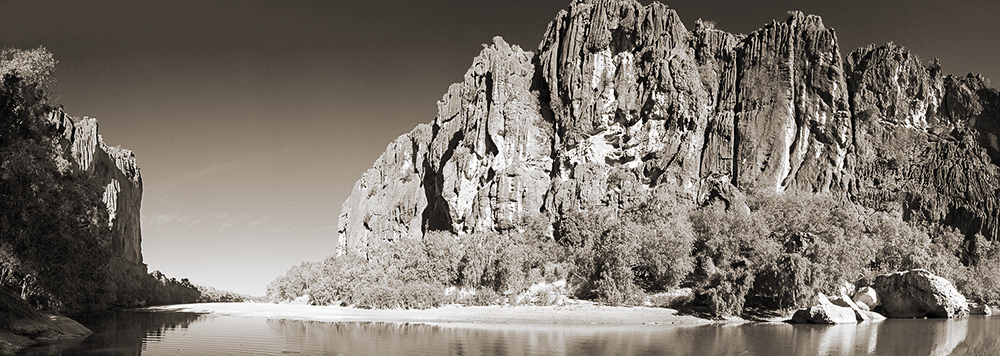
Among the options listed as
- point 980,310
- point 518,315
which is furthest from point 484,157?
point 980,310

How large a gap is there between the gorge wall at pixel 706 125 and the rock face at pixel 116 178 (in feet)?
169

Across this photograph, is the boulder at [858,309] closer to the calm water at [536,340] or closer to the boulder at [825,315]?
the boulder at [825,315]

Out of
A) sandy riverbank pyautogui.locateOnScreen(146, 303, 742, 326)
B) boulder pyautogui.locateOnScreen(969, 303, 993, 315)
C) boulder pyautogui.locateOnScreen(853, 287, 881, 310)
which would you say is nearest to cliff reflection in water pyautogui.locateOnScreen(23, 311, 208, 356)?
sandy riverbank pyautogui.locateOnScreen(146, 303, 742, 326)

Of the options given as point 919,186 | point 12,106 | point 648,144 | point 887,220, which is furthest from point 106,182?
point 919,186

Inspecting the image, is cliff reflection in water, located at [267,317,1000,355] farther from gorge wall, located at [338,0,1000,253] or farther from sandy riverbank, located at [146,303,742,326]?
gorge wall, located at [338,0,1000,253]

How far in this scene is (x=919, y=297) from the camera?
55531 millimetres

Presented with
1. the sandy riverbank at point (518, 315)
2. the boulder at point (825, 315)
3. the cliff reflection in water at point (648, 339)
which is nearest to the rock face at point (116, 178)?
the sandy riverbank at point (518, 315)

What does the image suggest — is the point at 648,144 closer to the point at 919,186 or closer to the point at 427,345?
the point at 919,186

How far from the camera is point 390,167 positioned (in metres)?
159

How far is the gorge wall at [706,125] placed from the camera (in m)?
104

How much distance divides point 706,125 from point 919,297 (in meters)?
61.1

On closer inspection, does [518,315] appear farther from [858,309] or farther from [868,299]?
[868,299]

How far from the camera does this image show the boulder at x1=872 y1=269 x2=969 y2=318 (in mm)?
54906

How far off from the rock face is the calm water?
59.0 metres
